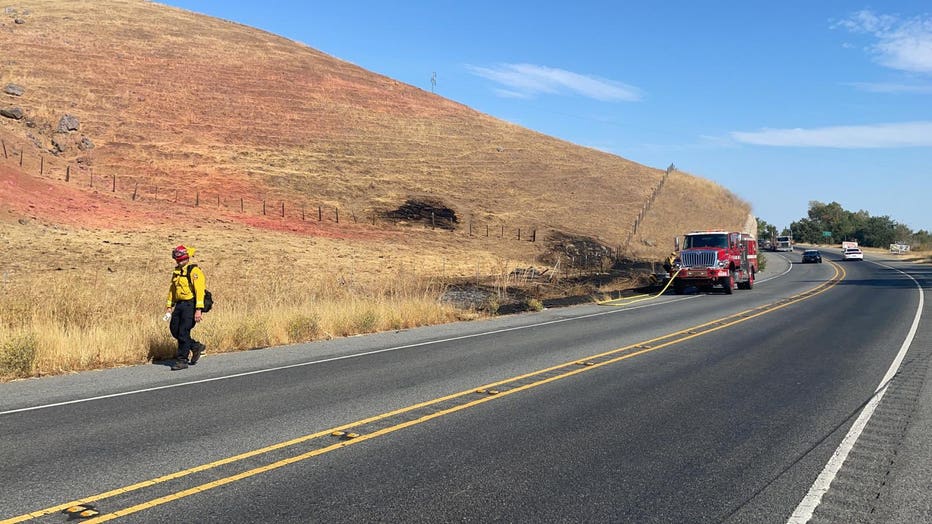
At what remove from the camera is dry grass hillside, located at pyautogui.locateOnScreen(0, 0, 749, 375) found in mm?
30078

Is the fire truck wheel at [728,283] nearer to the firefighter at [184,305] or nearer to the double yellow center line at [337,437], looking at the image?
the double yellow center line at [337,437]

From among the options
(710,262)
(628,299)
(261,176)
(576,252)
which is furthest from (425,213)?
(628,299)

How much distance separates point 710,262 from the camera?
28891mm

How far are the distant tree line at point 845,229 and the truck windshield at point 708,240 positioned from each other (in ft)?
309

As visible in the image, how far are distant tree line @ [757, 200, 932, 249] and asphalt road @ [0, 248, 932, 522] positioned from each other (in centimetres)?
11560

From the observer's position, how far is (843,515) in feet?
15.4

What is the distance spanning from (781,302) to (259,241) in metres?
23.6

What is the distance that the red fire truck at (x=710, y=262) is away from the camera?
28.8 m

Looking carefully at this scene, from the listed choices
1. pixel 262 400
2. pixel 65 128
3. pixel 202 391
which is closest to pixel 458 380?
pixel 262 400

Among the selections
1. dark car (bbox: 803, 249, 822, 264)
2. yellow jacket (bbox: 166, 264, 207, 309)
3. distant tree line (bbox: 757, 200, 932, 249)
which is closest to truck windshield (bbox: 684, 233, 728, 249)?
yellow jacket (bbox: 166, 264, 207, 309)

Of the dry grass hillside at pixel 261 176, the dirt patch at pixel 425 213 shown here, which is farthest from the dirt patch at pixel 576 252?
the dirt patch at pixel 425 213

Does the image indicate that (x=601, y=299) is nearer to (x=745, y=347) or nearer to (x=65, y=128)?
(x=745, y=347)

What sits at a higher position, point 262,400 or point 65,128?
point 65,128

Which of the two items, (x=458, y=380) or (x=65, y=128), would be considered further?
(x=65, y=128)
